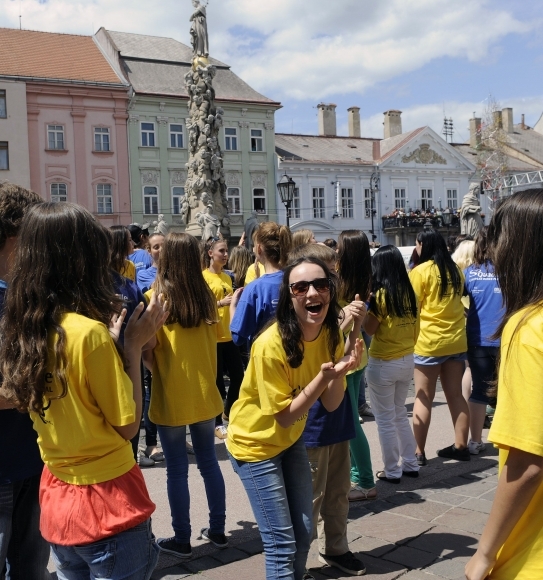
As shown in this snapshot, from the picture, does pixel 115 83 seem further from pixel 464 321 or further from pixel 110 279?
pixel 110 279

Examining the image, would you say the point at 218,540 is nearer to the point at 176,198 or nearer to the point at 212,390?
the point at 212,390

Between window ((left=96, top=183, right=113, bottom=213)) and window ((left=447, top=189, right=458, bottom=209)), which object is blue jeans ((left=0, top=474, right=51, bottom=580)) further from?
window ((left=447, top=189, right=458, bottom=209))

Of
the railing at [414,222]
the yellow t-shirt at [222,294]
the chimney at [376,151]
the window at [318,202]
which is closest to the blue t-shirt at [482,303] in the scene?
the yellow t-shirt at [222,294]

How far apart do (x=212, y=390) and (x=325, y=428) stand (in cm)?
82

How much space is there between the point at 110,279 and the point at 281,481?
4.39 feet

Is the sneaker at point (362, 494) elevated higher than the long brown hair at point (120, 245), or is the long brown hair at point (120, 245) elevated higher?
the long brown hair at point (120, 245)

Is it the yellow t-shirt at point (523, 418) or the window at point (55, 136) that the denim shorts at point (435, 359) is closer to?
the yellow t-shirt at point (523, 418)

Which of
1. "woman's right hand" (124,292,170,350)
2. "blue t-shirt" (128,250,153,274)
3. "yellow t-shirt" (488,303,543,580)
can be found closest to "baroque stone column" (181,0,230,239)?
"blue t-shirt" (128,250,153,274)

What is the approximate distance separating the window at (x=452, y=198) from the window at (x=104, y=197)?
26107 mm

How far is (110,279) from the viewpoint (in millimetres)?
2535

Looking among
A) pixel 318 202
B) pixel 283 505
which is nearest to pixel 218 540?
pixel 283 505

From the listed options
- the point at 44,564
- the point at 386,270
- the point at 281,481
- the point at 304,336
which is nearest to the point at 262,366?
the point at 304,336

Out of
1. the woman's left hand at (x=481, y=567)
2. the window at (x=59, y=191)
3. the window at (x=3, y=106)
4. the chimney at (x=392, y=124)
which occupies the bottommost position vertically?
the woman's left hand at (x=481, y=567)

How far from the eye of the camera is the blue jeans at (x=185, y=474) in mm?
4188
